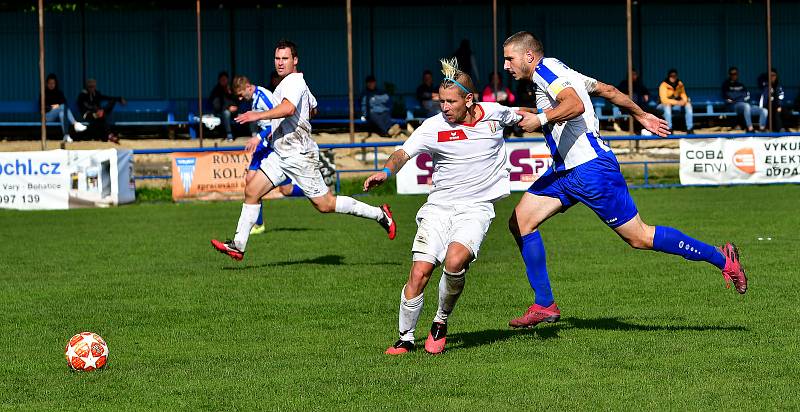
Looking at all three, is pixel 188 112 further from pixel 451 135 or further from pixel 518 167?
pixel 451 135

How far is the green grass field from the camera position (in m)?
7.31

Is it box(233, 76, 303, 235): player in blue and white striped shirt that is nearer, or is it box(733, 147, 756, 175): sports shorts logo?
box(233, 76, 303, 235): player in blue and white striped shirt

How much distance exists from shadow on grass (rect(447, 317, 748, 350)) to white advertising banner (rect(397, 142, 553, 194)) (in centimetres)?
1429

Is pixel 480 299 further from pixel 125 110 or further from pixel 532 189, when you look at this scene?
pixel 125 110

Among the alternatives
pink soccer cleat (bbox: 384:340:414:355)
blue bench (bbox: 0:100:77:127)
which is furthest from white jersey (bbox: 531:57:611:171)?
blue bench (bbox: 0:100:77:127)

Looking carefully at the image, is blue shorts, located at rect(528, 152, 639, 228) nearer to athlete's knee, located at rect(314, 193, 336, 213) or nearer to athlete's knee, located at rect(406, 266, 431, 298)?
athlete's knee, located at rect(406, 266, 431, 298)

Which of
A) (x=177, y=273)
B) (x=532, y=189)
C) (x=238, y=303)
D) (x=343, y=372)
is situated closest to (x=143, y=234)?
(x=177, y=273)

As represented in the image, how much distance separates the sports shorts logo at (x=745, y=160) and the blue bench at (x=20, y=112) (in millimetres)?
16243

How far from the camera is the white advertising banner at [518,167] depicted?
948 inches

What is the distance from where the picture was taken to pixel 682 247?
9.28 meters

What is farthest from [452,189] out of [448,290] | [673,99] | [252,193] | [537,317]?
[673,99]

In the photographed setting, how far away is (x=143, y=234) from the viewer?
18.3 meters

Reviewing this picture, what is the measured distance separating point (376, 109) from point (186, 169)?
694cm

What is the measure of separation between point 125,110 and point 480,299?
74.3 feet
